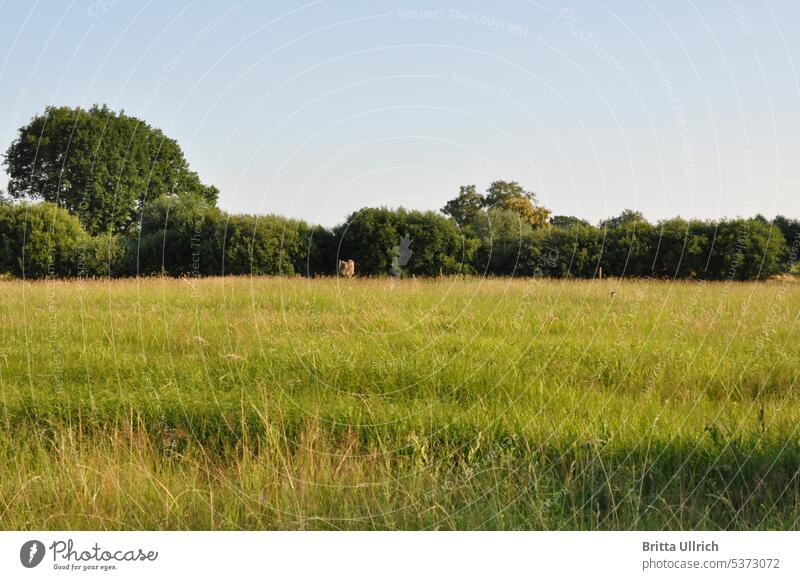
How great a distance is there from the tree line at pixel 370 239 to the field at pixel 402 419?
5.90 metres

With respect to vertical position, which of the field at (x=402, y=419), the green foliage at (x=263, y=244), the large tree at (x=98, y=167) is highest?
the large tree at (x=98, y=167)

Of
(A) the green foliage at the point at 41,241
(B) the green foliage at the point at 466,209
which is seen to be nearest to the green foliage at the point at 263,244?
(B) the green foliage at the point at 466,209

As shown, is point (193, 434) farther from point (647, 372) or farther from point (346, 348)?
point (647, 372)

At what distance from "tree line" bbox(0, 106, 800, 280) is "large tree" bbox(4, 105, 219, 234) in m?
0.10

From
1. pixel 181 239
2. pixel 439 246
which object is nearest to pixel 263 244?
pixel 439 246

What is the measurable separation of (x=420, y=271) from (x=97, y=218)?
18.2 meters

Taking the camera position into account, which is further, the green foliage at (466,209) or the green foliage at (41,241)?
the green foliage at (41,241)

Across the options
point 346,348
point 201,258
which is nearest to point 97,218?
point 201,258

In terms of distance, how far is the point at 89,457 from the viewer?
17.4 ft

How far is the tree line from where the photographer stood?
2025cm

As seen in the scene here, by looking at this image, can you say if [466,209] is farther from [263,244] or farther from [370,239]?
[263,244]

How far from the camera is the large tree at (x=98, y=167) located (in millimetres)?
29781

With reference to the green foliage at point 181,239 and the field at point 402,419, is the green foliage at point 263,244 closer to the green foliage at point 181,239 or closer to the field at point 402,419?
the green foliage at point 181,239

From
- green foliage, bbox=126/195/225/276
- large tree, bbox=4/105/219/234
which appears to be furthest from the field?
large tree, bbox=4/105/219/234
